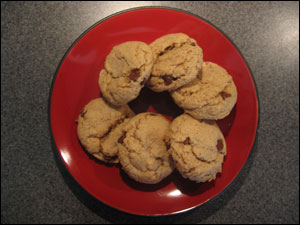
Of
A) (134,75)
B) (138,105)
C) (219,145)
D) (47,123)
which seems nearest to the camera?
(134,75)

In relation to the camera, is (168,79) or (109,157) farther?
(109,157)

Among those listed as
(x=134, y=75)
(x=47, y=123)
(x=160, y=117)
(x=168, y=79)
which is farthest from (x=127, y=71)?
(x=47, y=123)

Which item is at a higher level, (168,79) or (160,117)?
(168,79)

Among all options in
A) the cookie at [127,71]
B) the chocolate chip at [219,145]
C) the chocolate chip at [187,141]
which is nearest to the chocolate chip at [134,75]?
the cookie at [127,71]

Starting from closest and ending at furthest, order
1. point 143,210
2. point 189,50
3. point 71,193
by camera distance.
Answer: point 189,50
point 143,210
point 71,193

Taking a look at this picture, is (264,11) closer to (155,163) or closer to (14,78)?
(155,163)

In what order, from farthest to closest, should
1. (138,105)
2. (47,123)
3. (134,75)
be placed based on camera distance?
(47,123) → (138,105) → (134,75)

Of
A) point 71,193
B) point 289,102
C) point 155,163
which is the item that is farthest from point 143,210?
point 289,102

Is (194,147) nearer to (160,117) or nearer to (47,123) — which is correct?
(160,117)
